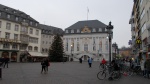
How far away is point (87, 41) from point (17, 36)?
133 feet

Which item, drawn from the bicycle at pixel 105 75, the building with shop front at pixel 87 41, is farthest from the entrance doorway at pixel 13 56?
the bicycle at pixel 105 75

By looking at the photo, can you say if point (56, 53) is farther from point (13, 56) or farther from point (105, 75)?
point (105, 75)

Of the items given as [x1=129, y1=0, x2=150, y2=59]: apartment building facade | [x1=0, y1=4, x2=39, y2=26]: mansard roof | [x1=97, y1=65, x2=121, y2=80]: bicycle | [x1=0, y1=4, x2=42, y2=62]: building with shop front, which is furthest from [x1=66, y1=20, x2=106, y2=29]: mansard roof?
[x1=97, y1=65, x2=121, y2=80]: bicycle

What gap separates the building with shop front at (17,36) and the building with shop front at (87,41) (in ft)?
79.2

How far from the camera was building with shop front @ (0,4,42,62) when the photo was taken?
57500 mm

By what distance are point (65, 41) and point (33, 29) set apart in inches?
1239

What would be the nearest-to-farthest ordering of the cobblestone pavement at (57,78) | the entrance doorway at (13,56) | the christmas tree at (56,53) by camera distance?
the cobblestone pavement at (57,78) < the entrance doorway at (13,56) < the christmas tree at (56,53)

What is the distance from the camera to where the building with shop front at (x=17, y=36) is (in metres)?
57.5

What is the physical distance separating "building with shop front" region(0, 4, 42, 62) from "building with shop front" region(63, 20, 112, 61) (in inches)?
951

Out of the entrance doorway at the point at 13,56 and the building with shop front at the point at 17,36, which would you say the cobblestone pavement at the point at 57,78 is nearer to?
the building with shop front at the point at 17,36

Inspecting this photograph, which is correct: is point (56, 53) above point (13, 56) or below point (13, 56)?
above

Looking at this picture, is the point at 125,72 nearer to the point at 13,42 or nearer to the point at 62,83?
the point at 62,83

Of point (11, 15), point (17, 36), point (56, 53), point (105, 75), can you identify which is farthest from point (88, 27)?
point (105, 75)

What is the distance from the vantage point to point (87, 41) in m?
94.9
